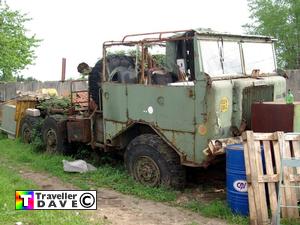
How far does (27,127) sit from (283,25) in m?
14.7

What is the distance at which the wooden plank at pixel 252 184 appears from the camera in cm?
639

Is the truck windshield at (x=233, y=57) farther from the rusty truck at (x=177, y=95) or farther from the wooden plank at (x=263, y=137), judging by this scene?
the wooden plank at (x=263, y=137)

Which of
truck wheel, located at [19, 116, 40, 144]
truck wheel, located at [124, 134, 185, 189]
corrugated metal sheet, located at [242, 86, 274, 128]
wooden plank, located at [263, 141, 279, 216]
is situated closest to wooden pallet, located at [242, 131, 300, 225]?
wooden plank, located at [263, 141, 279, 216]

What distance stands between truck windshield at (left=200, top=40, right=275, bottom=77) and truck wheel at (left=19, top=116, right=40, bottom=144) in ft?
19.7

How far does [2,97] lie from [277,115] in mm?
15407

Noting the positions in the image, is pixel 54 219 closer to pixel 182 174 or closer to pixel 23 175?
pixel 182 174

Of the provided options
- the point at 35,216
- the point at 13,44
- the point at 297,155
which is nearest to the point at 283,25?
the point at 13,44

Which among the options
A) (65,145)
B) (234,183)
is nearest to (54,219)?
(234,183)

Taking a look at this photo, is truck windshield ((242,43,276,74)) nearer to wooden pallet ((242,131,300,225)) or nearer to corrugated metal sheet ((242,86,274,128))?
corrugated metal sheet ((242,86,274,128))

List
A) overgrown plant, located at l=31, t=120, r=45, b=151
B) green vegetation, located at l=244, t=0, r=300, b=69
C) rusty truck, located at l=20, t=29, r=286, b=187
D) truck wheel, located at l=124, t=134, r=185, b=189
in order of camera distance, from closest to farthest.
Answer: rusty truck, located at l=20, t=29, r=286, b=187, truck wheel, located at l=124, t=134, r=185, b=189, overgrown plant, located at l=31, t=120, r=45, b=151, green vegetation, located at l=244, t=0, r=300, b=69

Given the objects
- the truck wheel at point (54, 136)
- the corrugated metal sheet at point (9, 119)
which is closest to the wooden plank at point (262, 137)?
the truck wheel at point (54, 136)

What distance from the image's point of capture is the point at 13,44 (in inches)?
915

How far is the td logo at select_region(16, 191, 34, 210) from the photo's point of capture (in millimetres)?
6469

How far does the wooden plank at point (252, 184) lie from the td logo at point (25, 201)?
9.48ft
